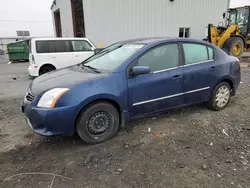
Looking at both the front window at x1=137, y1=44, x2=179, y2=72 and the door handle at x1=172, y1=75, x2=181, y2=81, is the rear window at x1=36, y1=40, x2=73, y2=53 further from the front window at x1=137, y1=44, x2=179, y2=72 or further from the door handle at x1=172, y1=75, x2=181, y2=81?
the door handle at x1=172, y1=75, x2=181, y2=81

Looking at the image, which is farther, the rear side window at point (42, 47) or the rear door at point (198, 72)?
the rear side window at point (42, 47)

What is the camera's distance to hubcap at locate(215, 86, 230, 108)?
3863 millimetres

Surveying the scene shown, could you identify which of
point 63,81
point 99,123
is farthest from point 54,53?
point 99,123

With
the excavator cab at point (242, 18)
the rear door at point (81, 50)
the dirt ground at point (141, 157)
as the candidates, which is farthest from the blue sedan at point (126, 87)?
the excavator cab at point (242, 18)

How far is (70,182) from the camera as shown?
6.95 feet

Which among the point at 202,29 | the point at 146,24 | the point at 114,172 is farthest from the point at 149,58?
the point at 202,29

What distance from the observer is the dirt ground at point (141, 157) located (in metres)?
2.13

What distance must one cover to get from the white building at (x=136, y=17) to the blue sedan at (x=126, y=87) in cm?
908

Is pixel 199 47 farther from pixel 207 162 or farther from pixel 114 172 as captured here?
pixel 114 172

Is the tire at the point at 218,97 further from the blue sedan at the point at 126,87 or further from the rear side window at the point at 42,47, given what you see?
the rear side window at the point at 42,47

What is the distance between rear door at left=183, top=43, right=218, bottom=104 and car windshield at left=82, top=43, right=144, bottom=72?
0.96 metres

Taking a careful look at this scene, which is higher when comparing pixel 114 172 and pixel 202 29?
pixel 202 29

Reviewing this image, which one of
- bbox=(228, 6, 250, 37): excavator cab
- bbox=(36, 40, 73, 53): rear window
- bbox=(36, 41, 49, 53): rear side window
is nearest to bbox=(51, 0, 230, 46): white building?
bbox=(228, 6, 250, 37): excavator cab

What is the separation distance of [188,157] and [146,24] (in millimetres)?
11818
